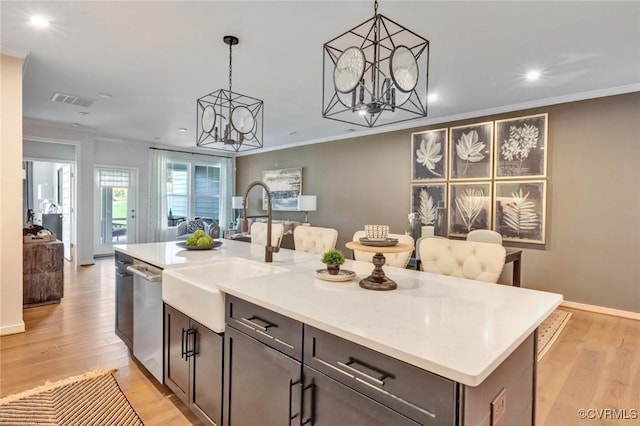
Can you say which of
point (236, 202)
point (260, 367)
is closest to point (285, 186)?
point (236, 202)

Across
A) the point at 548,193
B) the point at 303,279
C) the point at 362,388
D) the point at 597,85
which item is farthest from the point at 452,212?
the point at 362,388

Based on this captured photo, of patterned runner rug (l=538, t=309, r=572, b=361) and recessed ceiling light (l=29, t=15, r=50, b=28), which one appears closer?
recessed ceiling light (l=29, t=15, r=50, b=28)

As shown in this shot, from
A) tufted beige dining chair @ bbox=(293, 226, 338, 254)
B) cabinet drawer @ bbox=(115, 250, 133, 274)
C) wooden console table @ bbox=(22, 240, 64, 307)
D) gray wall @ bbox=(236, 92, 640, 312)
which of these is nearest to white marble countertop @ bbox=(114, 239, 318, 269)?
cabinet drawer @ bbox=(115, 250, 133, 274)

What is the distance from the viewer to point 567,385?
2.38 meters

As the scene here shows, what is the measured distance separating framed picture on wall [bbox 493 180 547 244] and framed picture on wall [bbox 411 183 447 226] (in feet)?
2.53

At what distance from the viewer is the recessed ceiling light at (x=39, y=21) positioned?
8.33 feet

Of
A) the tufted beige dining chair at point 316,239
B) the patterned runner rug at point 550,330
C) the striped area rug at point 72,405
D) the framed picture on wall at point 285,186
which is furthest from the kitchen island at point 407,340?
the framed picture on wall at point 285,186

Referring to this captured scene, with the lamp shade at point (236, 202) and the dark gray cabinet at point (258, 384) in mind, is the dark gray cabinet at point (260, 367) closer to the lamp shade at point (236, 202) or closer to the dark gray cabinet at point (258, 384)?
the dark gray cabinet at point (258, 384)

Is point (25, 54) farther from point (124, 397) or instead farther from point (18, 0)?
point (124, 397)

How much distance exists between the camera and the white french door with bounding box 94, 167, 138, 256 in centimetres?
735

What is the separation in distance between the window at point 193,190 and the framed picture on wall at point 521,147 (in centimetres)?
690

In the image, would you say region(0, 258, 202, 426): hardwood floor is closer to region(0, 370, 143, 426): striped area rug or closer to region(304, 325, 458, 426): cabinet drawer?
region(0, 370, 143, 426): striped area rug

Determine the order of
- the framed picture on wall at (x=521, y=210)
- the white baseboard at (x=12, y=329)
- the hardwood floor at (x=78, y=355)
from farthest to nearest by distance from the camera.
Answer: the framed picture on wall at (x=521, y=210), the white baseboard at (x=12, y=329), the hardwood floor at (x=78, y=355)

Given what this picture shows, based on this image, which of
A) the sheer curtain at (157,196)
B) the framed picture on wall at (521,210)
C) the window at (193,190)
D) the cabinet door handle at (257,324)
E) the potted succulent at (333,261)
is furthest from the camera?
the window at (193,190)
